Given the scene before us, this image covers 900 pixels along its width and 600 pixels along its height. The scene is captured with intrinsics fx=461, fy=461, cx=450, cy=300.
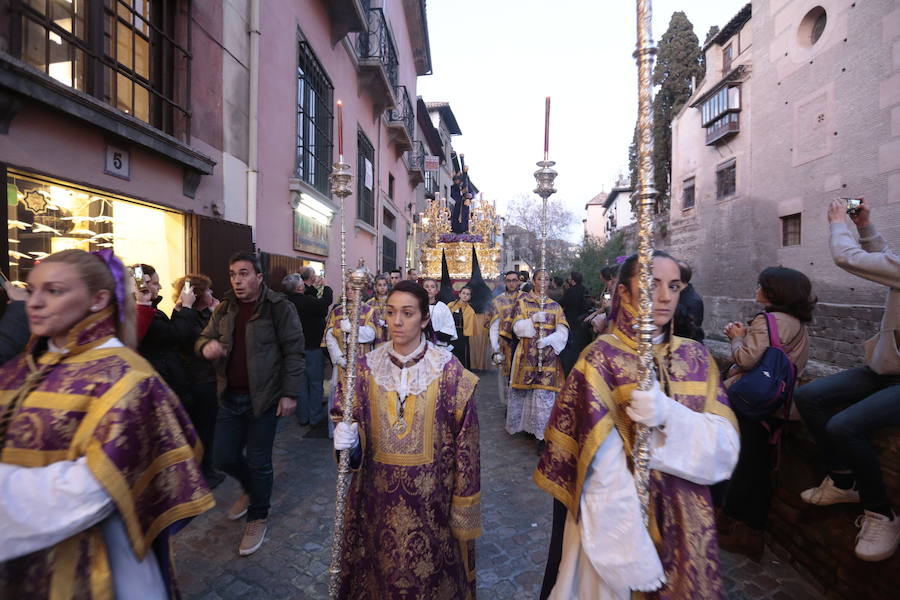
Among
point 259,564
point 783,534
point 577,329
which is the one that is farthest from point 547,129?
point 577,329

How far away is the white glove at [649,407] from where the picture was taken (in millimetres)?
1671

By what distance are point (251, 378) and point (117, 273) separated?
5.76ft

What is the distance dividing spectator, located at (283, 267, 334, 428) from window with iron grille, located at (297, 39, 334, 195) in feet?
13.0

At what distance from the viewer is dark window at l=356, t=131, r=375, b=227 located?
13.6m

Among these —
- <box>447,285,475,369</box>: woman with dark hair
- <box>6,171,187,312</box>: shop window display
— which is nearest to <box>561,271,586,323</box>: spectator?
<box>447,285,475,369</box>: woman with dark hair

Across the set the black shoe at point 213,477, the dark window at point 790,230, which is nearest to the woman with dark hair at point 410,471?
the black shoe at point 213,477

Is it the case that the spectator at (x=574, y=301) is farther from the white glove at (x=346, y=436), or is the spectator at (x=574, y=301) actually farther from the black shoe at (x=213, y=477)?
the white glove at (x=346, y=436)

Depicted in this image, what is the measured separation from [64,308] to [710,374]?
263 cm

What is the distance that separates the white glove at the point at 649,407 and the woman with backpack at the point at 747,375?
1.75 metres

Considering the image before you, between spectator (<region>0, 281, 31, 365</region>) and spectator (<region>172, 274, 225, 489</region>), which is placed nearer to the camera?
spectator (<region>0, 281, 31, 365</region>)

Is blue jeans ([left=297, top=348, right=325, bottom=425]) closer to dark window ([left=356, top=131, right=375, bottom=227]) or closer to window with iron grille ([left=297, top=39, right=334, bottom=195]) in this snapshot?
window with iron grille ([left=297, top=39, right=334, bottom=195])

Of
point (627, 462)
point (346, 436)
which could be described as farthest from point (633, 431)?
point (346, 436)

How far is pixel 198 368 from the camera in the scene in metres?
4.24

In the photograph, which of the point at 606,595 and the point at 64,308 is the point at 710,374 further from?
the point at 64,308
